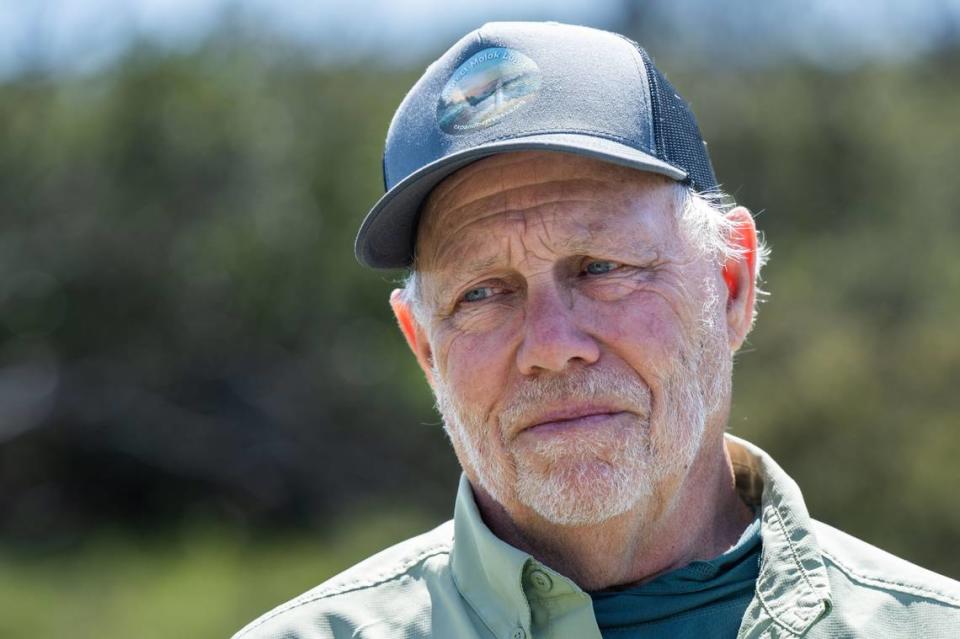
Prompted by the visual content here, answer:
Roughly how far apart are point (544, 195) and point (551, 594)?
27.0 inches

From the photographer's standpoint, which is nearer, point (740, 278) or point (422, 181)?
point (422, 181)

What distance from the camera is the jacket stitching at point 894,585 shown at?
226 cm

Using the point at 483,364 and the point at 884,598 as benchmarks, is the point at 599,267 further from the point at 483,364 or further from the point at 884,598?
the point at 884,598

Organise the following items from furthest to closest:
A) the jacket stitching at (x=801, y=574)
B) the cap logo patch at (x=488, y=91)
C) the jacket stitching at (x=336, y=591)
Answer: the jacket stitching at (x=336, y=591) → the cap logo patch at (x=488, y=91) → the jacket stitching at (x=801, y=574)

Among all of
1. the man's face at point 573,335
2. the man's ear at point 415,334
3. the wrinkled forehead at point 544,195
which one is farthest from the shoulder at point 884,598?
the man's ear at point 415,334

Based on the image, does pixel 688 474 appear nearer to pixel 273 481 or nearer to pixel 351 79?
pixel 273 481

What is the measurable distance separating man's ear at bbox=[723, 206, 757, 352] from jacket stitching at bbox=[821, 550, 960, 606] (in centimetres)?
45

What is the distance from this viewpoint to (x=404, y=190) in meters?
2.40

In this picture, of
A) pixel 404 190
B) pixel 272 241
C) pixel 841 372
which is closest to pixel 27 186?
pixel 272 241

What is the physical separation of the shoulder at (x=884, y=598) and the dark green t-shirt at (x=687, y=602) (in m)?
0.14

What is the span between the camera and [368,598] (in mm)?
2436

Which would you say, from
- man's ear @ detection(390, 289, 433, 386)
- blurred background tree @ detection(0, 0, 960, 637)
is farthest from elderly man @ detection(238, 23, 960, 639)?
blurred background tree @ detection(0, 0, 960, 637)

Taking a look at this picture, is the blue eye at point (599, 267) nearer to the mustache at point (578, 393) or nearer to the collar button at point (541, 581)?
the mustache at point (578, 393)

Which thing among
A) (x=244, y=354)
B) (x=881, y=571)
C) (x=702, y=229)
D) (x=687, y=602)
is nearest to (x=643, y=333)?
(x=702, y=229)
